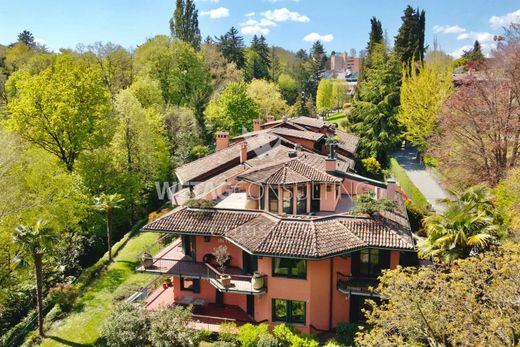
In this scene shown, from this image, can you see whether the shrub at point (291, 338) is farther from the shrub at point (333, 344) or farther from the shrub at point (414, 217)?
the shrub at point (414, 217)

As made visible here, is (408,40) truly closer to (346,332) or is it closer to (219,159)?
(219,159)

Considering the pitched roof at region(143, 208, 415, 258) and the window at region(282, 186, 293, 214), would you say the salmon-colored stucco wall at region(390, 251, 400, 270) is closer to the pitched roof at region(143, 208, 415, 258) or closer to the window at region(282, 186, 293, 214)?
the pitched roof at region(143, 208, 415, 258)

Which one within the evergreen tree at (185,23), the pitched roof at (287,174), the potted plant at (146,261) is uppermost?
the evergreen tree at (185,23)

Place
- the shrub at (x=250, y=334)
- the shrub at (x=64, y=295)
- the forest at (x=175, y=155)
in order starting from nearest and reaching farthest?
the forest at (x=175, y=155)
the shrub at (x=250, y=334)
the shrub at (x=64, y=295)

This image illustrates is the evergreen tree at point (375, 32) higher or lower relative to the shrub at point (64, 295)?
higher

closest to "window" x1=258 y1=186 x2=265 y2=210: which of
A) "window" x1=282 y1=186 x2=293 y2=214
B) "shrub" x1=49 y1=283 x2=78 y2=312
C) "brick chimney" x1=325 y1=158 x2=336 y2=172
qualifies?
"window" x1=282 y1=186 x2=293 y2=214

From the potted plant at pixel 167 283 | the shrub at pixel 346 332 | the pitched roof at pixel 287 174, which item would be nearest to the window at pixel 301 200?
the pitched roof at pixel 287 174

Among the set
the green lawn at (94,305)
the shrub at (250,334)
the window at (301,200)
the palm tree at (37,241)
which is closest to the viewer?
the shrub at (250,334)
